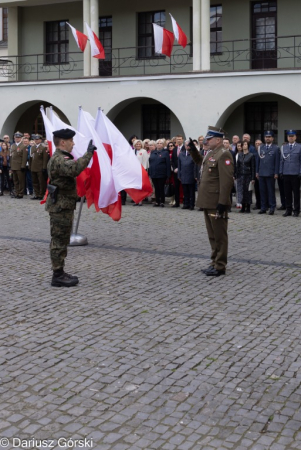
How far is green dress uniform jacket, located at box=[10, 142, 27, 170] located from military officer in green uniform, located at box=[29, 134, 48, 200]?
26 cm

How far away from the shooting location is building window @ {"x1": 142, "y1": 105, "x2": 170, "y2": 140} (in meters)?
28.4

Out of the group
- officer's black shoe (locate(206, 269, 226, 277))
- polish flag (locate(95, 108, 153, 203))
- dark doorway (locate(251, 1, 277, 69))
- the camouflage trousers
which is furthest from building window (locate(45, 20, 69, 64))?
the camouflage trousers

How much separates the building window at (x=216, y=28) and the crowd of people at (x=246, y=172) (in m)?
8.34

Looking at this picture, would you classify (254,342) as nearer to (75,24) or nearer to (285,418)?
(285,418)

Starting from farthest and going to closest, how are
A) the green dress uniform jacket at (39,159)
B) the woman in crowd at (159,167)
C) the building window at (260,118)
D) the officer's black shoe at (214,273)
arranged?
the building window at (260,118) → the green dress uniform jacket at (39,159) → the woman in crowd at (159,167) → the officer's black shoe at (214,273)

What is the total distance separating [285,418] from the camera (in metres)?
5.12

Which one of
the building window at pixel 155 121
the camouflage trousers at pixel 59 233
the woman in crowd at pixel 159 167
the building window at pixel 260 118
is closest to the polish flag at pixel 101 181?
the camouflage trousers at pixel 59 233

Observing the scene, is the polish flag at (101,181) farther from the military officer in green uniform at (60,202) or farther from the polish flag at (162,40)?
the polish flag at (162,40)

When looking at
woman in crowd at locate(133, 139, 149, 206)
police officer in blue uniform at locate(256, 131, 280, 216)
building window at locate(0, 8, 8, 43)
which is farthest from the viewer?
building window at locate(0, 8, 8, 43)

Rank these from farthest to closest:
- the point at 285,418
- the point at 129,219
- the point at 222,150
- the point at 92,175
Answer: the point at 129,219
the point at 92,175
the point at 222,150
the point at 285,418

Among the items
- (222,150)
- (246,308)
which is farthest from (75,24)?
(246,308)

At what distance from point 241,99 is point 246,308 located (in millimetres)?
17291

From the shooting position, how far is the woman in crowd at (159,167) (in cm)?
1927

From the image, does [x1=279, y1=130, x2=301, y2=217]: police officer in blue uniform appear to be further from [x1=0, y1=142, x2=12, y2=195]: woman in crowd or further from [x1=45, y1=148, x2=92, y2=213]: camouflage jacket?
[x1=0, y1=142, x2=12, y2=195]: woman in crowd
